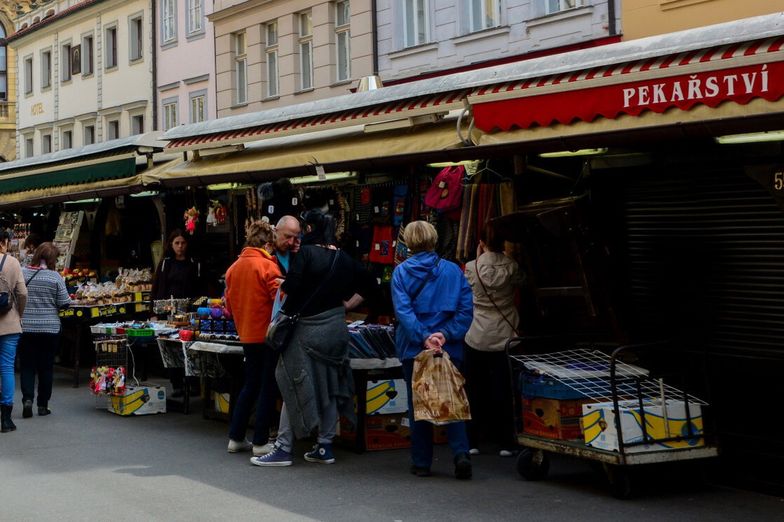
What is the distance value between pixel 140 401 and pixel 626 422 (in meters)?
6.19

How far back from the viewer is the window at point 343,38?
26344 mm

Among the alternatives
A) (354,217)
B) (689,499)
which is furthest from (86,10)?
(689,499)

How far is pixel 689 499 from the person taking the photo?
768 cm

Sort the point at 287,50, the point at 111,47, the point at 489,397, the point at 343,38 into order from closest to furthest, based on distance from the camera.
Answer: the point at 489,397
the point at 343,38
the point at 287,50
the point at 111,47

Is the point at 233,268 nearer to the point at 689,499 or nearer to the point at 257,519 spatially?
the point at 257,519

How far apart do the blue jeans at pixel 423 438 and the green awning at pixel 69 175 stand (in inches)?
298

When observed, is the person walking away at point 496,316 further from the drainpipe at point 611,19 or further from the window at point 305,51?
the window at point 305,51

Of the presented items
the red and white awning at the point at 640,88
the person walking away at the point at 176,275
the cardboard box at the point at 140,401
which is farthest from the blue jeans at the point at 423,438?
the person walking away at the point at 176,275

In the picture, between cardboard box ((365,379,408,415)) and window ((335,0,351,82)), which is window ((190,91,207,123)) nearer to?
window ((335,0,351,82))

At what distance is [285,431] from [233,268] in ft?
4.90

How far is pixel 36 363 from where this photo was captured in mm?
12211

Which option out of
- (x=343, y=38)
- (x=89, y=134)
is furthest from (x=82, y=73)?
(x=343, y=38)

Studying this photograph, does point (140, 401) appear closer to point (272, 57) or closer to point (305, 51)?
point (305, 51)

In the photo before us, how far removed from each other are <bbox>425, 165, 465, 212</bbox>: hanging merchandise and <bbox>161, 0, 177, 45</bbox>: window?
25.4 metres
